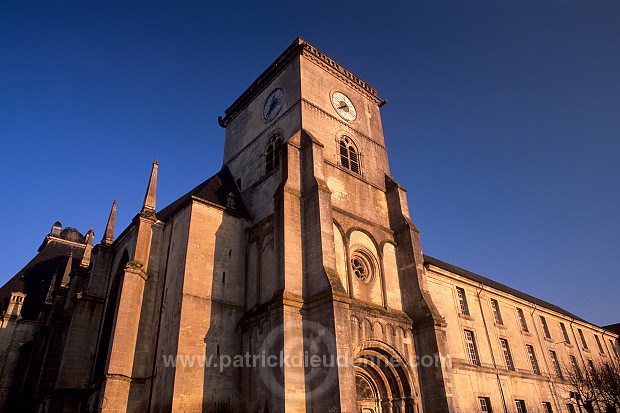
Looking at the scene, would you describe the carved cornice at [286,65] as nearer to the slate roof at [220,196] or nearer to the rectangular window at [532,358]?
the slate roof at [220,196]

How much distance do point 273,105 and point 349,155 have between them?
582 cm

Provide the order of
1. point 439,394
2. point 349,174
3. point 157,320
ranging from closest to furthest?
1. point 439,394
2. point 157,320
3. point 349,174

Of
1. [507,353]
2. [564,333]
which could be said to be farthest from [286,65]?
[564,333]

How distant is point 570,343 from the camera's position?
3594cm

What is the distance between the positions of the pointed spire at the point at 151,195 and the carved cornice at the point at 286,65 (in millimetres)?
8516

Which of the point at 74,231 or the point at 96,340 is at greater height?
the point at 74,231

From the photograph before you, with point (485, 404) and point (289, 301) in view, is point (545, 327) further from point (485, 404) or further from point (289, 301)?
point (289, 301)

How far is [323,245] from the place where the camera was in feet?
58.7

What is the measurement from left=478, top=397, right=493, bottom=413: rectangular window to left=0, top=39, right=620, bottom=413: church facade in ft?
0.27

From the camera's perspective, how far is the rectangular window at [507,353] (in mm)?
27969

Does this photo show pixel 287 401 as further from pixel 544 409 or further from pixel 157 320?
pixel 544 409

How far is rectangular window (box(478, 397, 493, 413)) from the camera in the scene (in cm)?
2433

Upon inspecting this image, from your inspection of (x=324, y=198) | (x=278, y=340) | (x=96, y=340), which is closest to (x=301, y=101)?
(x=324, y=198)

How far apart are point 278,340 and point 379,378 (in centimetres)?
527
